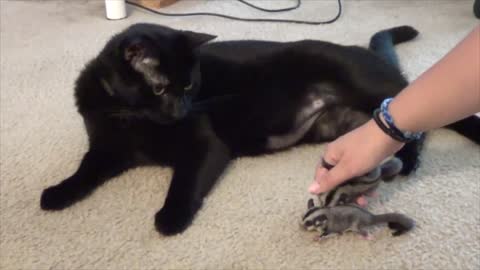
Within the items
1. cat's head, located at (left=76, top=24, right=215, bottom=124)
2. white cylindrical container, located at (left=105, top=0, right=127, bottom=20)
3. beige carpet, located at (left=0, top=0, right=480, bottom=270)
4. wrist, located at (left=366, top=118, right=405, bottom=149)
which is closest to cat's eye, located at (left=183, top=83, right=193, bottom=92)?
cat's head, located at (left=76, top=24, right=215, bottom=124)

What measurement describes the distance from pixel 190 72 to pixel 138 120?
155 mm

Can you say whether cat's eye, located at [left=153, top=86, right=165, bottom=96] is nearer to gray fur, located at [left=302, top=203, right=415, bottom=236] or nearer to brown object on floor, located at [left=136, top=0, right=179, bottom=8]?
gray fur, located at [left=302, top=203, right=415, bottom=236]

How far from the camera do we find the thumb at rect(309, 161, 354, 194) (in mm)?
726

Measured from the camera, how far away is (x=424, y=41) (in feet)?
5.98

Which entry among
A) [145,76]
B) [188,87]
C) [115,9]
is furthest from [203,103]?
[115,9]

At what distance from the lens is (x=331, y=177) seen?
0.76 m

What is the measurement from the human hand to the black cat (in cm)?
40

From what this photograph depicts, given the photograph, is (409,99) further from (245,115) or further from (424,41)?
(424,41)

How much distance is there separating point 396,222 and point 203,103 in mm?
514

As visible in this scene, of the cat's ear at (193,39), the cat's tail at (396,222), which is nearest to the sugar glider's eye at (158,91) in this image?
the cat's ear at (193,39)

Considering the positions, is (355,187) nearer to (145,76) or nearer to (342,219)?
(342,219)

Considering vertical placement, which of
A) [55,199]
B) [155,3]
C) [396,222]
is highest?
[396,222]

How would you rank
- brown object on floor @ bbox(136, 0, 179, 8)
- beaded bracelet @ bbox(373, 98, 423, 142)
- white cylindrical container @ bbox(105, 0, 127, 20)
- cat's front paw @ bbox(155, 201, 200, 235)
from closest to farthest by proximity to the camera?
beaded bracelet @ bbox(373, 98, 423, 142) < cat's front paw @ bbox(155, 201, 200, 235) < white cylindrical container @ bbox(105, 0, 127, 20) < brown object on floor @ bbox(136, 0, 179, 8)

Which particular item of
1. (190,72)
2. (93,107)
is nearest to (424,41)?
(190,72)
